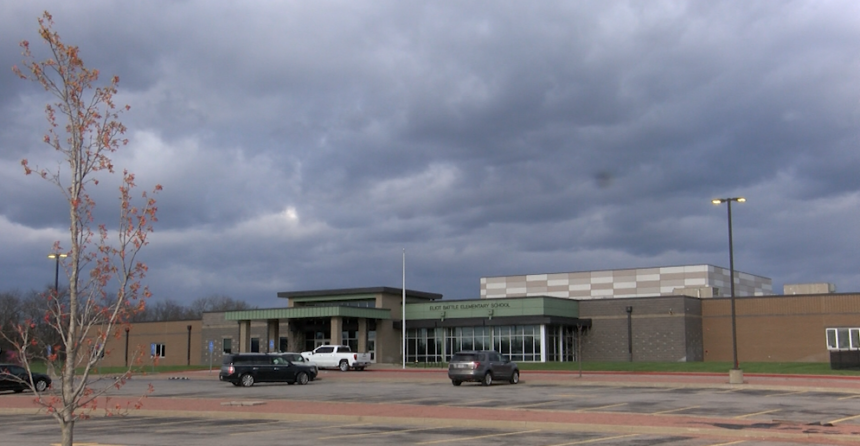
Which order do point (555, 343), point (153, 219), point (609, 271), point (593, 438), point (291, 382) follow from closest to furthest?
point (153, 219)
point (593, 438)
point (291, 382)
point (555, 343)
point (609, 271)

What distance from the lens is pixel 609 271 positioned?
103000 millimetres

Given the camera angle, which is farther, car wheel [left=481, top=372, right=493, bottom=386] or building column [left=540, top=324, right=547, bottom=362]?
building column [left=540, top=324, right=547, bottom=362]

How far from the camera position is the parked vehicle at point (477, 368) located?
35844mm

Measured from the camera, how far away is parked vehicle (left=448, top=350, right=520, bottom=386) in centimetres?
3584

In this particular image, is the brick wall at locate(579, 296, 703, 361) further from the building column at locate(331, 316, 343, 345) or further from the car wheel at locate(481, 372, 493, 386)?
the car wheel at locate(481, 372, 493, 386)

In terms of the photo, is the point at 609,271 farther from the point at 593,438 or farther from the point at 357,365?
the point at 593,438

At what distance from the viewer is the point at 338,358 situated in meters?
56.6

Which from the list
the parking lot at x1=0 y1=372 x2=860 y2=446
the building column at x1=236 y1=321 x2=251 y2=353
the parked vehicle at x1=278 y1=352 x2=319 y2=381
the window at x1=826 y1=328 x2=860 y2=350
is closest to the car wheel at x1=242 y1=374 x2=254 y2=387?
the parked vehicle at x1=278 y1=352 x2=319 y2=381

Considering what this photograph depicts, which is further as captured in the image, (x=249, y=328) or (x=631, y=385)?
(x=249, y=328)

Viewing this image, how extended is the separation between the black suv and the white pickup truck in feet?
49.1

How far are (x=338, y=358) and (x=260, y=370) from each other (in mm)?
17224

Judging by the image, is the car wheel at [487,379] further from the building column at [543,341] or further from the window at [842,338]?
the window at [842,338]

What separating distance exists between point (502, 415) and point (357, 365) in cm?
3636

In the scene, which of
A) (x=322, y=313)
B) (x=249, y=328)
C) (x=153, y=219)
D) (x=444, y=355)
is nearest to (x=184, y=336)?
(x=249, y=328)
